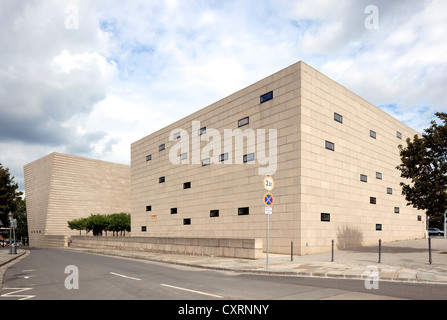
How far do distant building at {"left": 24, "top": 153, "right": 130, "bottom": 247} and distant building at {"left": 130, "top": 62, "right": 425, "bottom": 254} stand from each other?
47.8 metres

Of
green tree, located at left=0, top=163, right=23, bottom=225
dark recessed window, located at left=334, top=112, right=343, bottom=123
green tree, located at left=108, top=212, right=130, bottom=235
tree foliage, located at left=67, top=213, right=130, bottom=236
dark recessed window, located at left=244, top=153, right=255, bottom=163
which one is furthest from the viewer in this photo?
tree foliage, located at left=67, top=213, right=130, bottom=236

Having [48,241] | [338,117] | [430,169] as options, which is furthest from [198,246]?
[48,241]

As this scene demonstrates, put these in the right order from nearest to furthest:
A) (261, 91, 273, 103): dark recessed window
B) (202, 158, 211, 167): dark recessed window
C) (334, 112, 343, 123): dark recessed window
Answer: (261, 91, 273, 103): dark recessed window → (334, 112, 343, 123): dark recessed window → (202, 158, 211, 167): dark recessed window

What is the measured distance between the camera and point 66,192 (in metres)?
77.1

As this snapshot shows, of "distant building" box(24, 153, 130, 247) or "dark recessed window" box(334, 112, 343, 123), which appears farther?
"distant building" box(24, 153, 130, 247)

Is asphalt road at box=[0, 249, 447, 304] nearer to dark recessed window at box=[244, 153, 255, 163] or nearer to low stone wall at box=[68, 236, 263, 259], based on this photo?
low stone wall at box=[68, 236, 263, 259]

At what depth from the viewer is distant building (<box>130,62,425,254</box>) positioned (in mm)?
23531

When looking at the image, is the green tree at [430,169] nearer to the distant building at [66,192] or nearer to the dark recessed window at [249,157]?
the dark recessed window at [249,157]

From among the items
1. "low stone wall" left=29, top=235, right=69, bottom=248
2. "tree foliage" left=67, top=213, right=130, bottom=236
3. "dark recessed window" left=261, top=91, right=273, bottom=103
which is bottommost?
"low stone wall" left=29, top=235, right=69, bottom=248

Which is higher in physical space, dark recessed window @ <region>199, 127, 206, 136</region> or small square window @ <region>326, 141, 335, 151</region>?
dark recessed window @ <region>199, 127, 206, 136</region>

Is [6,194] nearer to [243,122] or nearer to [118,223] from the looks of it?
[118,223]

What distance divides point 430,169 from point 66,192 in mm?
75200

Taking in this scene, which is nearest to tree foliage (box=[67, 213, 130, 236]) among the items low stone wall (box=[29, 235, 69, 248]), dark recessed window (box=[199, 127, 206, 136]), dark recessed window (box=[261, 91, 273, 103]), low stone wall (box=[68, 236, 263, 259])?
low stone wall (box=[29, 235, 69, 248])

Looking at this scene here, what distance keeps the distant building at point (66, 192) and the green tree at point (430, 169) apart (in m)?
68.0
